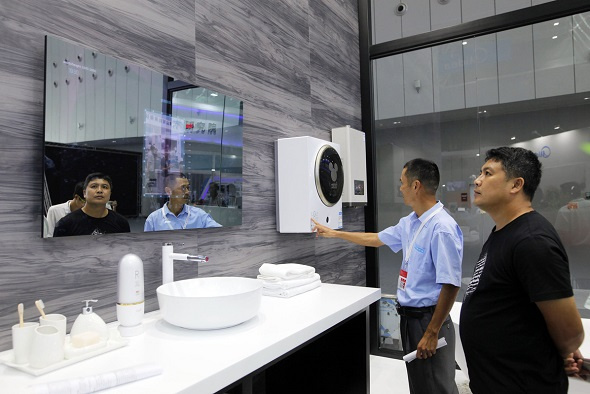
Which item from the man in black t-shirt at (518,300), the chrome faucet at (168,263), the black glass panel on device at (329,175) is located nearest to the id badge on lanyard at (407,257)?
the man in black t-shirt at (518,300)

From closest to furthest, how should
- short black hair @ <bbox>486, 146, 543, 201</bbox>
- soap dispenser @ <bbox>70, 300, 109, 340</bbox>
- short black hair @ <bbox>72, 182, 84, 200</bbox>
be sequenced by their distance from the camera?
soap dispenser @ <bbox>70, 300, 109, 340</bbox> → short black hair @ <bbox>72, 182, 84, 200</bbox> → short black hair @ <bbox>486, 146, 543, 201</bbox>

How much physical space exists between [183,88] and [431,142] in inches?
93.1

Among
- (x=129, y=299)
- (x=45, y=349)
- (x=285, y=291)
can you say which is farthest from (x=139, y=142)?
(x=285, y=291)

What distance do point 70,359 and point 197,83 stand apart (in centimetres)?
136

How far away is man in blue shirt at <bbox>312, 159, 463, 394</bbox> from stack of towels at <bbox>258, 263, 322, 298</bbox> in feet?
1.76

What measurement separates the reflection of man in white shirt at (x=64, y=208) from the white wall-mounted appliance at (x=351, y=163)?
213cm

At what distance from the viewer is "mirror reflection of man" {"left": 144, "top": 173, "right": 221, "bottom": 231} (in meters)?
1.75

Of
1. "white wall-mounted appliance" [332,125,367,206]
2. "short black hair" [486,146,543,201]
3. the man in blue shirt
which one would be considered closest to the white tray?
the man in blue shirt

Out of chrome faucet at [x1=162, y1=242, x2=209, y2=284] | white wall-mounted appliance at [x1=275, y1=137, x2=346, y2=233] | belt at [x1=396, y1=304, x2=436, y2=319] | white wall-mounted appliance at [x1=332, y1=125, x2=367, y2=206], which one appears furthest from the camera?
white wall-mounted appliance at [x1=332, y1=125, x2=367, y2=206]

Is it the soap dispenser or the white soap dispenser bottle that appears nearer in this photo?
the soap dispenser

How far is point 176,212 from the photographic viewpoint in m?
1.84

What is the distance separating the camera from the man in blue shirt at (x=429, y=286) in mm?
1968

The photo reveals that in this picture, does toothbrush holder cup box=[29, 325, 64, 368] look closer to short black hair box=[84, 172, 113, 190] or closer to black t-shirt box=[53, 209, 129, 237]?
black t-shirt box=[53, 209, 129, 237]

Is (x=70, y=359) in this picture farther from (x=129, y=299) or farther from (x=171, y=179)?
(x=171, y=179)
